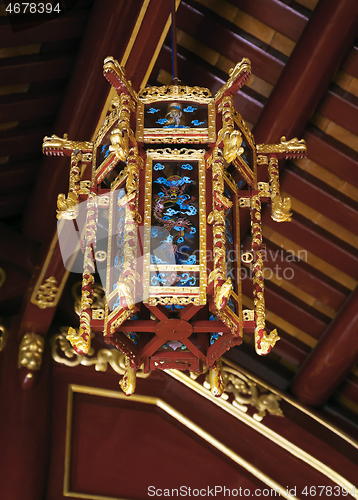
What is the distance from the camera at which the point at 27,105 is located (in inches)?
137

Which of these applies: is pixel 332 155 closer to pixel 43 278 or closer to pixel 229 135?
pixel 229 135

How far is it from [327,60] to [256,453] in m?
2.50

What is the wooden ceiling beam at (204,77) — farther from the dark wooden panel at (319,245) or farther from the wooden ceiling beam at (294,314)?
the wooden ceiling beam at (294,314)

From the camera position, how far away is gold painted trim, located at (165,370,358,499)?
151 inches

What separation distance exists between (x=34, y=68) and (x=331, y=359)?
8.53ft

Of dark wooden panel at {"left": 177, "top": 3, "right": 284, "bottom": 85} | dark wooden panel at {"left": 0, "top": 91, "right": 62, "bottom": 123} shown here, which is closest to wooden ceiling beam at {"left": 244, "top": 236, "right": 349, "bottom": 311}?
dark wooden panel at {"left": 177, "top": 3, "right": 284, "bottom": 85}

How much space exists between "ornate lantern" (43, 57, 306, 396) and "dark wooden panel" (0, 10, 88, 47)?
93 cm

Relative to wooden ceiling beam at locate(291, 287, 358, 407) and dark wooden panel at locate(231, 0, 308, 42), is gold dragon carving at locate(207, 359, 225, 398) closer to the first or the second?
wooden ceiling beam at locate(291, 287, 358, 407)

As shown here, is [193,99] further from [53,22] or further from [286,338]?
[286,338]

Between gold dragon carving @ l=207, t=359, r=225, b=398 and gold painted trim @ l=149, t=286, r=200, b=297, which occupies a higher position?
gold painted trim @ l=149, t=286, r=200, b=297

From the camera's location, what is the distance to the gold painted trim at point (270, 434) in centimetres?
383

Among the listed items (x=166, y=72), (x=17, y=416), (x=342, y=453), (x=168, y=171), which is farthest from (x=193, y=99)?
(x=342, y=453)

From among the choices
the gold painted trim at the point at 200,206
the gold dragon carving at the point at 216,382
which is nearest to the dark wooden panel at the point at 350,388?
the gold dragon carving at the point at 216,382

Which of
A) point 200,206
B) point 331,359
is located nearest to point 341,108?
point 331,359
